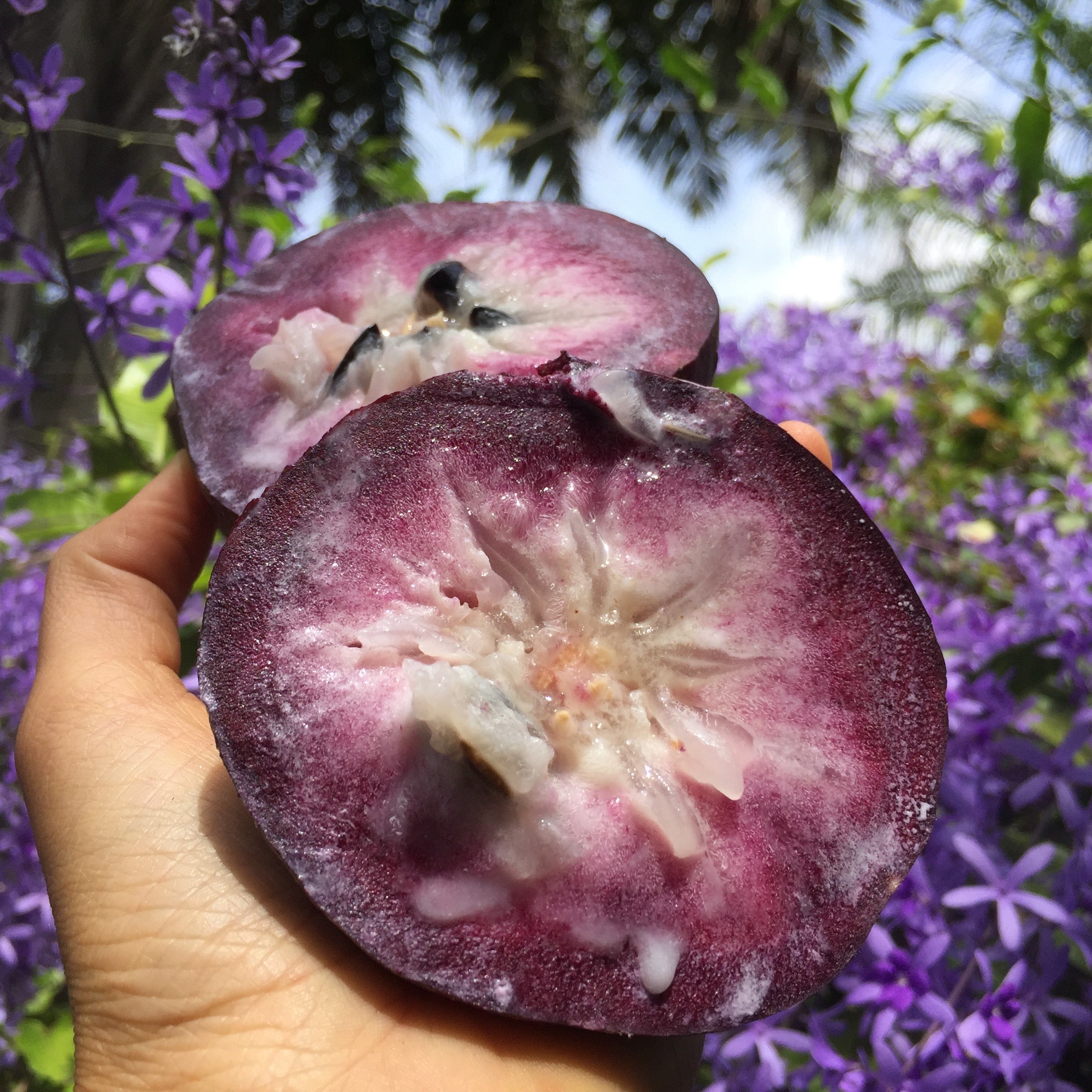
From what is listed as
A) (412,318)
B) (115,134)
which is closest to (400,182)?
(115,134)

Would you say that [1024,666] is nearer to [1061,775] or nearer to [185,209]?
[1061,775]

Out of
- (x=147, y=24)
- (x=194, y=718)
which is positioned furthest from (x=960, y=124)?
(x=194, y=718)

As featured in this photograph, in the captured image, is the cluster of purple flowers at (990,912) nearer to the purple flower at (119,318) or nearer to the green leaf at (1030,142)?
the green leaf at (1030,142)

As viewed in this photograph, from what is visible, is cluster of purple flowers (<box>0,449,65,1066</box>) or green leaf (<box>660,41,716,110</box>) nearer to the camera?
cluster of purple flowers (<box>0,449,65,1066</box>)

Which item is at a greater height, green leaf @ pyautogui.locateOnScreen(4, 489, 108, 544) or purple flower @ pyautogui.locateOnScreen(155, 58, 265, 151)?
purple flower @ pyautogui.locateOnScreen(155, 58, 265, 151)

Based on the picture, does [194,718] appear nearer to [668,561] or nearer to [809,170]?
[668,561]

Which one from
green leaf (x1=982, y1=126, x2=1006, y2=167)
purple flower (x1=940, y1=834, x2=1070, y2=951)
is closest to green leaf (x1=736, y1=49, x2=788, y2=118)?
green leaf (x1=982, y1=126, x2=1006, y2=167)

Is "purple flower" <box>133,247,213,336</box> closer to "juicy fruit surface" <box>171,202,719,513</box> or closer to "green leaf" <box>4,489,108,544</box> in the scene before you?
"juicy fruit surface" <box>171,202,719,513</box>
